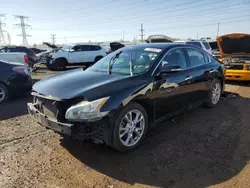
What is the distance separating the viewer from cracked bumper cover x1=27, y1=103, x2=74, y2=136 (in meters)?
2.91

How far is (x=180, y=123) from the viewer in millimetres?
4473

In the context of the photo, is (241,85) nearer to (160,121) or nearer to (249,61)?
(249,61)

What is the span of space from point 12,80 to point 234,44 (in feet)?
24.8

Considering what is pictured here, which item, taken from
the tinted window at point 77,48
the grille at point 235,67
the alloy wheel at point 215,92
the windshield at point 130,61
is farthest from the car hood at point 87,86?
the tinted window at point 77,48

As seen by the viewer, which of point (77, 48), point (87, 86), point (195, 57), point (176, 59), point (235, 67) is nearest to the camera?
point (87, 86)

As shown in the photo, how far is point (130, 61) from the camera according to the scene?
157 inches

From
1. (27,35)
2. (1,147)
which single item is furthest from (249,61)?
(27,35)

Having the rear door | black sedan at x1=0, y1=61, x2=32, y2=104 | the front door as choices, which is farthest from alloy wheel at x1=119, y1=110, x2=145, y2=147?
black sedan at x1=0, y1=61, x2=32, y2=104

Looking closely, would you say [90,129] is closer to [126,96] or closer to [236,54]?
[126,96]

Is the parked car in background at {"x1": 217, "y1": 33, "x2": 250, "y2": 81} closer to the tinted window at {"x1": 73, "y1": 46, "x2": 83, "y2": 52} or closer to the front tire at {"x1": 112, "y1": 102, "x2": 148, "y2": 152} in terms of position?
the front tire at {"x1": 112, "y1": 102, "x2": 148, "y2": 152}

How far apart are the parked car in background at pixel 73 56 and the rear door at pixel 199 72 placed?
10.8 m

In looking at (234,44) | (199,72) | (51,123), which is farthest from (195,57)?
(234,44)

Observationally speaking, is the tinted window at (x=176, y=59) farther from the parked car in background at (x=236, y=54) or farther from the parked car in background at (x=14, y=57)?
the parked car in background at (x=14, y=57)

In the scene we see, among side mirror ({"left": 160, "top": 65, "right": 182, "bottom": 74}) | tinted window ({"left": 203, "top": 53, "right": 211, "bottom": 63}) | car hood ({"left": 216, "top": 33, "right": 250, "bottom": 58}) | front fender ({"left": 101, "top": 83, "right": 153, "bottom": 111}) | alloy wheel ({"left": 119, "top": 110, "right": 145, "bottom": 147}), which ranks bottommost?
alloy wheel ({"left": 119, "top": 110, "right": 145, "bottom": 147})
